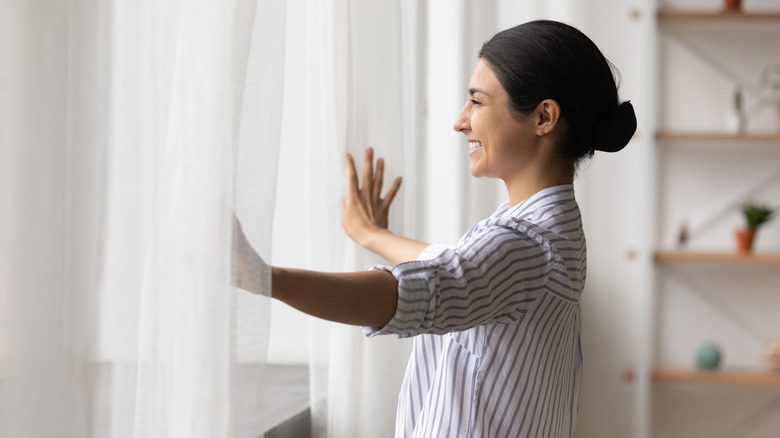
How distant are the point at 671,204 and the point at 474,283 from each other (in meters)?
2.84

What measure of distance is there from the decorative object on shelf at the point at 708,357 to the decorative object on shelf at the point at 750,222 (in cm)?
39

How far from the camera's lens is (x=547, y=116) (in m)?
1.10

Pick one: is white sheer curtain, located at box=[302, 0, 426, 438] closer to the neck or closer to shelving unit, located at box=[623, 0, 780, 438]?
the neck

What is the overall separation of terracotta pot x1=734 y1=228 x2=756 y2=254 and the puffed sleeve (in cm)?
260

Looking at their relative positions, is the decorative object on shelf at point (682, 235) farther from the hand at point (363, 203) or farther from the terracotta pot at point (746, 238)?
the hand at point (363, 203)

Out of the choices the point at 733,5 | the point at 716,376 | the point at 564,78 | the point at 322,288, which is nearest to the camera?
the point at 322,288

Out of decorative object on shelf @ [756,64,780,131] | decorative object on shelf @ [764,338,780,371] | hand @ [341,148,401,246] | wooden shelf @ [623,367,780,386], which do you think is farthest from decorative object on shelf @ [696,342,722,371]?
hand @ [341,148,401,246]

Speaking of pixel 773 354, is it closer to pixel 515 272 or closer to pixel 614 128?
pixel 614 128

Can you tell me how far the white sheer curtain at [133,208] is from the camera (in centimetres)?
56

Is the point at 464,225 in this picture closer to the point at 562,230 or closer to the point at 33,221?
the point at 562,230

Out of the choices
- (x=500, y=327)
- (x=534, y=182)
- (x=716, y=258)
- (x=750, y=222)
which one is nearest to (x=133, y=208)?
(x=500, y=327)

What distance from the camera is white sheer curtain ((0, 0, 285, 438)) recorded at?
1.82ft

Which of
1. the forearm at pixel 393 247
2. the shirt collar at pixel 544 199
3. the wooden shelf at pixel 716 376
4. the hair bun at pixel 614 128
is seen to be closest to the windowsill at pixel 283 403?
the forearm at pixel 393 247

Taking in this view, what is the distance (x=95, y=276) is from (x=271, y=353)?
2.39ft
